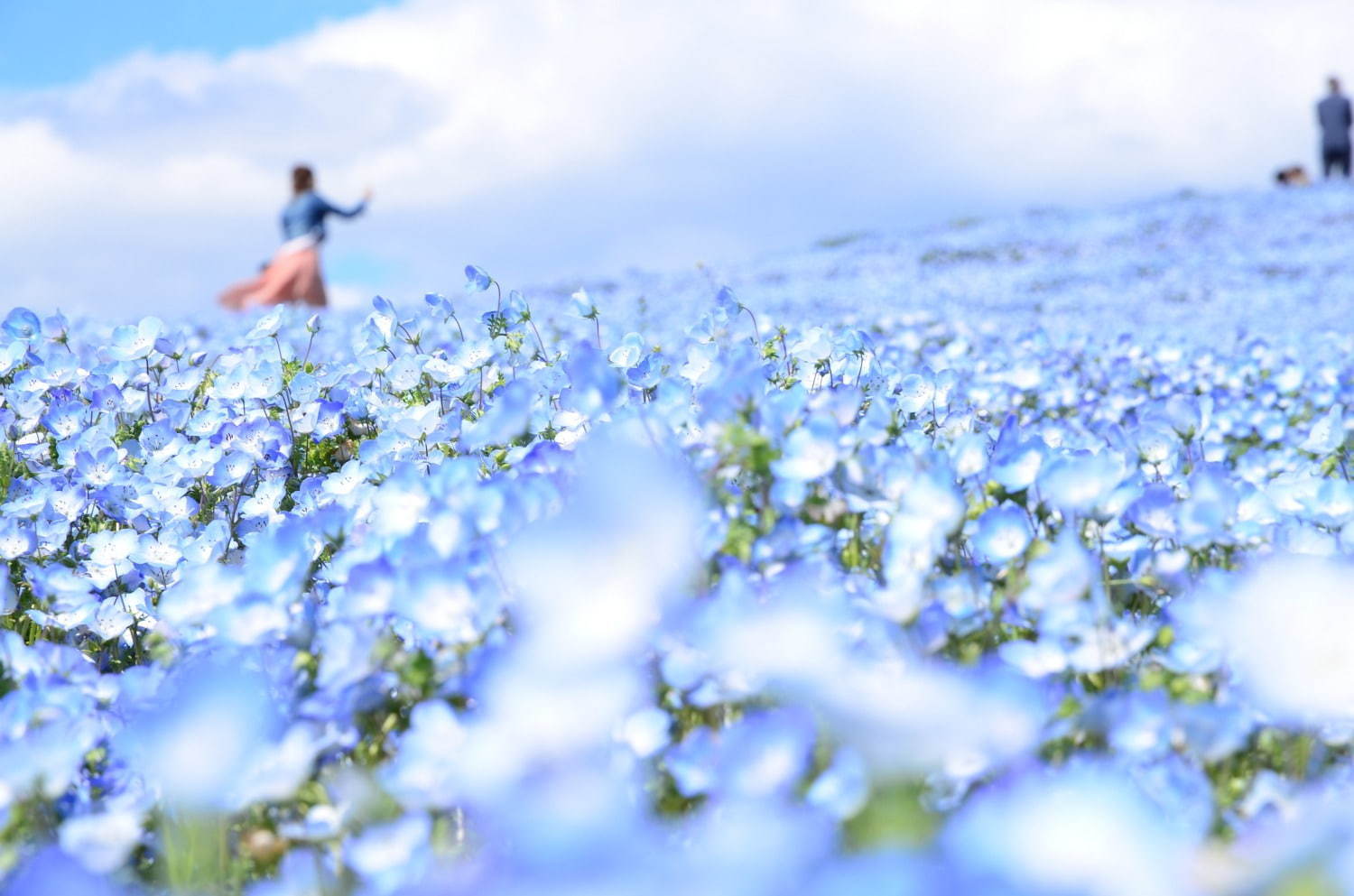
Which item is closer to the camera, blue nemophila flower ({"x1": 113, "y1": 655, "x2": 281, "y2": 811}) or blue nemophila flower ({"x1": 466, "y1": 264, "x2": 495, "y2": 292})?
blue nemophila flower ({"x1": 113, "y1": 655, "x2": 281, "y2": 811})

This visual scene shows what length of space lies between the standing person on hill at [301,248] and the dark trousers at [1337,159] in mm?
22060

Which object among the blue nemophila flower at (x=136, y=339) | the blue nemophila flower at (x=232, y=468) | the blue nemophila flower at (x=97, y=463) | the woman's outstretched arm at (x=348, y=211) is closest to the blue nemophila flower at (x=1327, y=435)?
the blue nemophila flower at (x=232, y=468)

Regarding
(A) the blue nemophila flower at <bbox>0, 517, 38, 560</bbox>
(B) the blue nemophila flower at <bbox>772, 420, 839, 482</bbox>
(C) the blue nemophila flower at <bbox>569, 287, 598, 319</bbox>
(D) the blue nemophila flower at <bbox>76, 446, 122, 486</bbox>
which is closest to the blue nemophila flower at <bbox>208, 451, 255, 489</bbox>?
(D) the blue nemophila flower at <bbox>76, 446, 122, 486</bbox>

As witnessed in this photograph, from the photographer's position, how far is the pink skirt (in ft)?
45.7

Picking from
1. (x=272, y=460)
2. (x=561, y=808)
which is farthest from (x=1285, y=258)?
(x=561, y=808)

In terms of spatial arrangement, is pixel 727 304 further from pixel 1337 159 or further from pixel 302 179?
pixel 1337 159

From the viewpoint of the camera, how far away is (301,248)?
1388 centimetres

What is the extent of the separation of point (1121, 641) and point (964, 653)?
0.21 m

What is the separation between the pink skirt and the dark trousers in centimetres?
2235

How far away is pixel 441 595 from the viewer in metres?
1.47

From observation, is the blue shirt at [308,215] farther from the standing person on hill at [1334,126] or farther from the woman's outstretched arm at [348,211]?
the standing person on hill at [1334,126]

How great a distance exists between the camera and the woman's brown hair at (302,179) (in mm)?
13523

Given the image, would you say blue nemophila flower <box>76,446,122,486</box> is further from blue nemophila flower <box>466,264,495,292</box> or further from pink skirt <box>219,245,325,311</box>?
pink skirt <box>219,245,325,311</box>

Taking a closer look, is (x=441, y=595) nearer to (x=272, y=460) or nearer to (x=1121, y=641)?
(x=1121, y=641)
